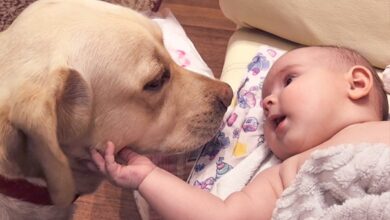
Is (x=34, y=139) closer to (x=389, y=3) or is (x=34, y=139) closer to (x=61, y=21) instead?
(x=61, y=21)

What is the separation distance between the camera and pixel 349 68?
47.7 inches

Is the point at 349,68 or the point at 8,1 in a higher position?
the point at 349,68

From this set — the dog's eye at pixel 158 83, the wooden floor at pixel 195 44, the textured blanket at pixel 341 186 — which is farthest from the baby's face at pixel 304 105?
the wooden floor at pixel 195 44

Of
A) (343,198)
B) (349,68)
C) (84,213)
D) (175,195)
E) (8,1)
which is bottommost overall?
(84,213)

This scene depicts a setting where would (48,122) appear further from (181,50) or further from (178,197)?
(181,50)

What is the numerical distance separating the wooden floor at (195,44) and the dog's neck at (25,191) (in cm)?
76

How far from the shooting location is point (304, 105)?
116 cm

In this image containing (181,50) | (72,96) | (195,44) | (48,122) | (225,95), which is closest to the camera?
(48,122)

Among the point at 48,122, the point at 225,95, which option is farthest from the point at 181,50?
the point at 48,122

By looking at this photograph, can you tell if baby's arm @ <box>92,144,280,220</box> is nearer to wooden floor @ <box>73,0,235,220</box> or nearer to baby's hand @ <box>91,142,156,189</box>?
baby's hand @ <box>91,142,156,189</box>

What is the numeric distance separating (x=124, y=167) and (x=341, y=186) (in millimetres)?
408

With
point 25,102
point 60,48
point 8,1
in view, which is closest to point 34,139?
point 25,102

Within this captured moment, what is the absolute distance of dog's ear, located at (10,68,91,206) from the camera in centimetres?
86

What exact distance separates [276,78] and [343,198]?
0.35 m
